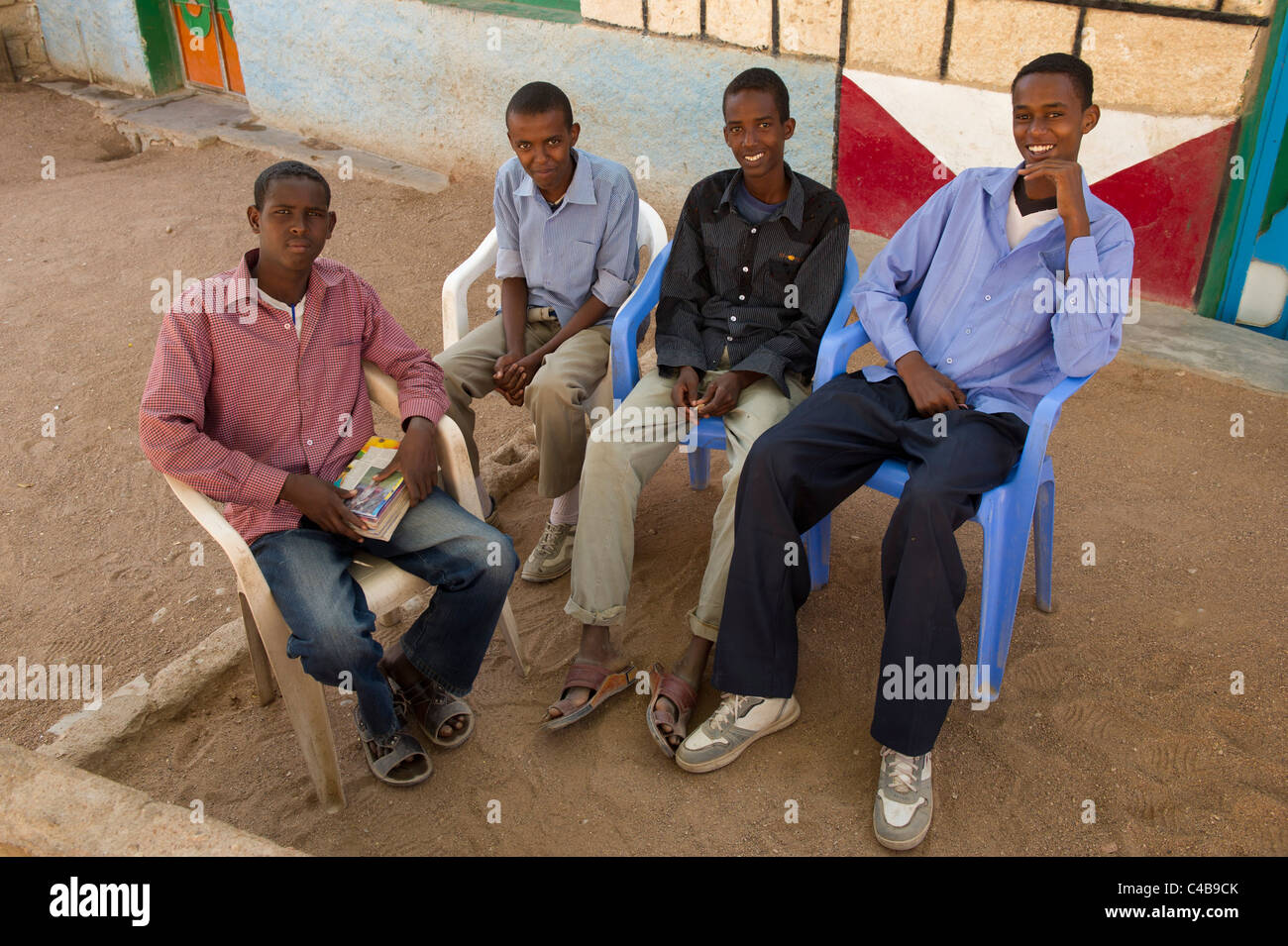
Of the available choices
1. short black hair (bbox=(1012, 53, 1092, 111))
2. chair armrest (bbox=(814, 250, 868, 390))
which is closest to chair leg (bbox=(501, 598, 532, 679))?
chair armrest (bbox=(814, 250, 868, 390))

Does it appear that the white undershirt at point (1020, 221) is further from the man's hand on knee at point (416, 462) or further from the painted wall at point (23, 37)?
the painted wall at point (23, 37)

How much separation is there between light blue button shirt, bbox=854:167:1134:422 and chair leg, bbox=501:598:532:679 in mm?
1282

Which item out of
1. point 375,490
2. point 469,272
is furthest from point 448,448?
point 469,272

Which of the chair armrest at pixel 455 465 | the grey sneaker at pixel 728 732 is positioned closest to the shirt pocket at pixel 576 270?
the chair armrest at pixel 455 465

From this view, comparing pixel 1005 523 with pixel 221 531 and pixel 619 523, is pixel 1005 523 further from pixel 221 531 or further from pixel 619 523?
pixel 221 531

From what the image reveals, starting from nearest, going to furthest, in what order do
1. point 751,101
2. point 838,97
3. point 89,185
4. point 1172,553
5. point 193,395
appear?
1. point 193,395
2. point 751,101
3. point 1172,553
4. point 838,97
5. point 89,185

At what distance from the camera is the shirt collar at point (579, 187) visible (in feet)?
11.5

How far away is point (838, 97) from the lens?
5.16 m

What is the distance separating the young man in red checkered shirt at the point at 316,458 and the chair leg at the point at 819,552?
1.02 metres

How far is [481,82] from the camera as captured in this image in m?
6.50

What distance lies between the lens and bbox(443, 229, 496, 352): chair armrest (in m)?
3.71

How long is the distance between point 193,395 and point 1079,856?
2.44 metres
